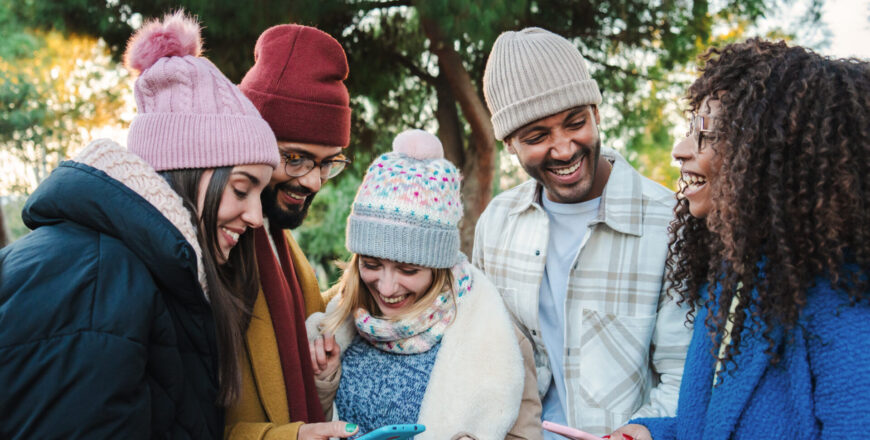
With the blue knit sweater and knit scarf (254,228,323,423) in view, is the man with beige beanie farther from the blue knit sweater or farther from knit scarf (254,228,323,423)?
knit scarf (254,228,323,423)

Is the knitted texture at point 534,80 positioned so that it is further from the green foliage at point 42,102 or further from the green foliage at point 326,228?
the green foliage at point 42,102

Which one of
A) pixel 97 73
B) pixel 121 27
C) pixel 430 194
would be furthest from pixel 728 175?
pixel 97 73

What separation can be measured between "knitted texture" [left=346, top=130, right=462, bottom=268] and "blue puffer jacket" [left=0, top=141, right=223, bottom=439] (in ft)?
2.66

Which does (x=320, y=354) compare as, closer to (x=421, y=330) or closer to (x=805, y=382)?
(x=421, y=330)

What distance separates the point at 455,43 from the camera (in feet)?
17.9

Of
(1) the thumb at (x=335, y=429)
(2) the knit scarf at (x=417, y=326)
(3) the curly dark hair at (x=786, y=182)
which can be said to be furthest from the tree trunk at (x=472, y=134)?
(1) the thumb at (x=335, y=429)

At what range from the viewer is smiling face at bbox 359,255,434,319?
2309 mm

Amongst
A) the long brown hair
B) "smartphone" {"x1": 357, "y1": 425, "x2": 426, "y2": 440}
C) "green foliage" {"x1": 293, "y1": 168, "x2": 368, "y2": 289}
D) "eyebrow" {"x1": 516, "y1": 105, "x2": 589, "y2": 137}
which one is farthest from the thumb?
"green foliage" {"x1": 293, "y1": 168, "x2": 368, "y2": 289}

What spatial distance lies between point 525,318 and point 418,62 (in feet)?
14.0

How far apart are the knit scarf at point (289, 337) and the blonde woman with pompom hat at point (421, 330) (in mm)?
87

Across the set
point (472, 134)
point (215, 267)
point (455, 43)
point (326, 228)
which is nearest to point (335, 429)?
point (215, 267)

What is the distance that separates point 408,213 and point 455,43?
358 centimetres

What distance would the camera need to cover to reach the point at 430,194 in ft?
7.46

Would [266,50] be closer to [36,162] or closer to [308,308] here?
[308,308]
